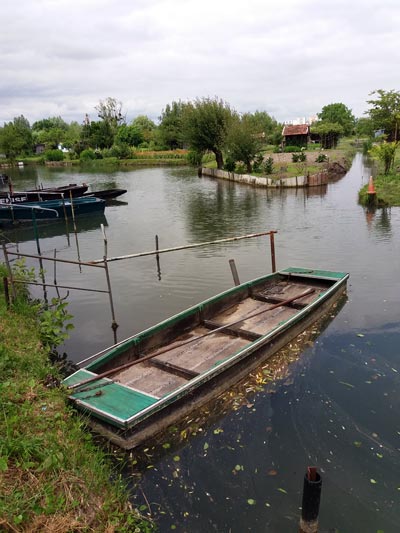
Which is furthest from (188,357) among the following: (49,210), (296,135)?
(296,135)

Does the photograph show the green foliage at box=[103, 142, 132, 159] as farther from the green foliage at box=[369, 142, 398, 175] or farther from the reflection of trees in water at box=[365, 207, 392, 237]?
the reflection of trees in water at box=[365, 207, 392, 237]

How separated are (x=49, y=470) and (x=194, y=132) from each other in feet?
157

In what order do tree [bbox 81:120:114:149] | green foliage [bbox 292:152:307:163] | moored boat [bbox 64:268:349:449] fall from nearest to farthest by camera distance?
moored boat [bbox 64:268:349:449], green foliage [bbox 292:152:307:163], tree [bbox 81:120:114:149]

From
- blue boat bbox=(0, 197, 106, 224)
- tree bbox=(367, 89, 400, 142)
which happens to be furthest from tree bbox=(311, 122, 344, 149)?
blue boat bbox=(0, 197, 106, 224)

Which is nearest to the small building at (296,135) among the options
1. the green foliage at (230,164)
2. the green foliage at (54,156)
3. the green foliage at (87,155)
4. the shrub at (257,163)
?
the green foliage at (230,164)

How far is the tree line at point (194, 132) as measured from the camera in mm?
45531

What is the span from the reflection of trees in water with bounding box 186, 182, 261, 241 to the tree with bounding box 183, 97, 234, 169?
11.0m

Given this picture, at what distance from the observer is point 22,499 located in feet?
14.8

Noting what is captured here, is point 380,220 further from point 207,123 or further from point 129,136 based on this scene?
point 129,136

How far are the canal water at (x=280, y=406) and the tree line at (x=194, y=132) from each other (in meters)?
28.4

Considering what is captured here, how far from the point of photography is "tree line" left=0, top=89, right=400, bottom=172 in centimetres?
4553

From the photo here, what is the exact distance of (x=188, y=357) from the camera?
8.87 meters

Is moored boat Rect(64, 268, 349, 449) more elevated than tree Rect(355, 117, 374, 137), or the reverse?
tree Rect(355, 117, 374, 137)

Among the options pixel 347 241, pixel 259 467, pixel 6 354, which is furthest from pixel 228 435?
pixel 347 241
